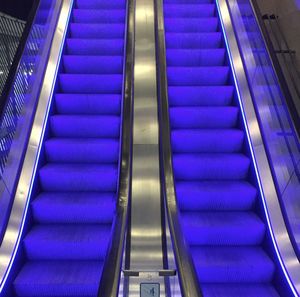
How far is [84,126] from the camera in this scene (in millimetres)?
3996

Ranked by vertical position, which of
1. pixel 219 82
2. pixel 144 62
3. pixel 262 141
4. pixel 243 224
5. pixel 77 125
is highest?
pixel 144 62

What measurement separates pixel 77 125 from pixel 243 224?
7.04 feet

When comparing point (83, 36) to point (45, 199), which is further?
point (83, 36)

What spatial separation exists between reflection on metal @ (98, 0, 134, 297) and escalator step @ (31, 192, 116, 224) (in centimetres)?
59

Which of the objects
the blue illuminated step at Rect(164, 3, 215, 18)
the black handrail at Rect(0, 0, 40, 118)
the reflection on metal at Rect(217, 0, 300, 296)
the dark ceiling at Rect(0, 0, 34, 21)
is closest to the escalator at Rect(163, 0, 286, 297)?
the reflection on metal at Rect(217, 0, 300, 296)

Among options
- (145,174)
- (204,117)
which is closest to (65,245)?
(145,174)

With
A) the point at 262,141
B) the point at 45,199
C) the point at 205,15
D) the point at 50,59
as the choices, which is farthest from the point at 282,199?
the point at 205,15

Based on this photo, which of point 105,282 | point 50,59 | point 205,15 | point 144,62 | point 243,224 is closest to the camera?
point 105,282

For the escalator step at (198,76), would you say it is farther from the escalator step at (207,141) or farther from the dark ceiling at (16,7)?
the dark ceiling at (16,7)

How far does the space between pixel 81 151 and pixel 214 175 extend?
149 centimetres

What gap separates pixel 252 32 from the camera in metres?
4.00

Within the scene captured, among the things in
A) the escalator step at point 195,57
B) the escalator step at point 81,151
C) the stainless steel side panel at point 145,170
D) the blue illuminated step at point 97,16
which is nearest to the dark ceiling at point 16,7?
the blue illuminated step at point 97,16

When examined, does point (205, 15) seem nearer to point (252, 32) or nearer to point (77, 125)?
point (252, 32)

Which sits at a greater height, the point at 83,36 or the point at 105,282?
the point at 83,36
